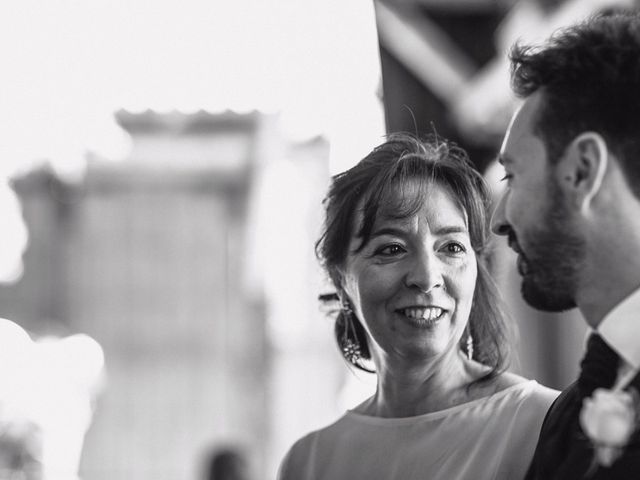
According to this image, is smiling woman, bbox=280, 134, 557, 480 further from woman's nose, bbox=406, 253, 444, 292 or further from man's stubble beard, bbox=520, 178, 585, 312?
man's stubble beard, bbox=520, 178, 585, 312

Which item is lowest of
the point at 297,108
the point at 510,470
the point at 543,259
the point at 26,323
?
the point at 26,323

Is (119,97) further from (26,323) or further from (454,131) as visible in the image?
Result: (26,323)

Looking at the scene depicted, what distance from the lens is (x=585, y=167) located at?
1.40 meters

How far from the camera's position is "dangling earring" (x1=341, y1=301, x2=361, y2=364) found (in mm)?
2211

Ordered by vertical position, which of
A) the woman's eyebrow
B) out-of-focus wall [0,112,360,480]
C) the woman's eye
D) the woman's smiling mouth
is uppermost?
the woman's eyebrow

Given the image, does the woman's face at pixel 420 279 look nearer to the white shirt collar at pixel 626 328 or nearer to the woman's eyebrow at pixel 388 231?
the woman's eyebrow at pixel 388 231

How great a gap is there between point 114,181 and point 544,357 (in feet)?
21.7

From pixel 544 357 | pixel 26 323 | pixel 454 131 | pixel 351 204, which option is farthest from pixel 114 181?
pixel 351 204

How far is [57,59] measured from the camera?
17.5 ft

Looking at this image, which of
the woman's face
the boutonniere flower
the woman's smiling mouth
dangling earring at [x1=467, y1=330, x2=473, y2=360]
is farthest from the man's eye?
the boutonniere flower

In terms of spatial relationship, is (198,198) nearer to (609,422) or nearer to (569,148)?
(569,148)

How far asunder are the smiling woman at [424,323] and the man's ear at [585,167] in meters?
0.47

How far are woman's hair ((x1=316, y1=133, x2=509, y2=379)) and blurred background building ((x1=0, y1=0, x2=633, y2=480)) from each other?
12cm

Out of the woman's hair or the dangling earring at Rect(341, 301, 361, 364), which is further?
the dangling earring at Rect(341, 301, 361, 364)
